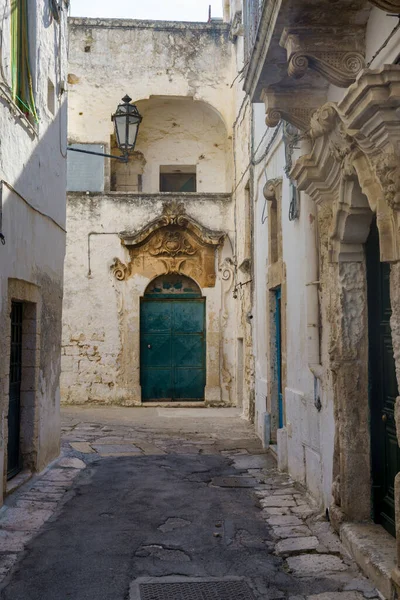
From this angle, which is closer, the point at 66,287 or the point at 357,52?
the point at 357,52

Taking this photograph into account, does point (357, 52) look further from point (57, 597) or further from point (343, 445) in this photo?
point (57, 597)

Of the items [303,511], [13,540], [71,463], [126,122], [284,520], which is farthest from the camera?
[126,122]

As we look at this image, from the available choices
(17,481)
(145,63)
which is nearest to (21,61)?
(17,481)

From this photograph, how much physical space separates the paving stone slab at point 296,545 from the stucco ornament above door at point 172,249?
10.3 m

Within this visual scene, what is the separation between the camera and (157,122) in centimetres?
1683

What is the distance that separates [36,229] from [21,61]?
5.74 feet

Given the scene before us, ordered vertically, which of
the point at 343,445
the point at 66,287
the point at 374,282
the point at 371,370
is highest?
the point at 66,287

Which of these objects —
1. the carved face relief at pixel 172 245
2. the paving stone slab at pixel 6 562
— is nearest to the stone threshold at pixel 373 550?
the paving stone slab at pixel 6 562

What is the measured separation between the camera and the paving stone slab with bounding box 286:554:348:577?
4.30 meters

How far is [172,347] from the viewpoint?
15195mm

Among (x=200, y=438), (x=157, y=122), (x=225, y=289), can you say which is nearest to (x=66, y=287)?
(x=225, y=289)

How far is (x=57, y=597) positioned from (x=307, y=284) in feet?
11.6

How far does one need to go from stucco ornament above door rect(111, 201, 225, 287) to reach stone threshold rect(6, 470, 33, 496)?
28.0 feet

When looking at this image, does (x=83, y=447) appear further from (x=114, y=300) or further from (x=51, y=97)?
(x=114, y=300)
